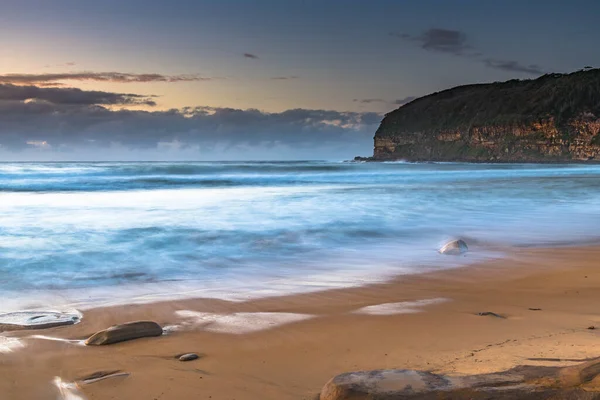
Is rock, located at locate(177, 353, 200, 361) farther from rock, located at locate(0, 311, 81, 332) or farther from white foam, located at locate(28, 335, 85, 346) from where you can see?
rock, located at locate(0, 311, 81, 332)

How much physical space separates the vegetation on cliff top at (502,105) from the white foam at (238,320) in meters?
116

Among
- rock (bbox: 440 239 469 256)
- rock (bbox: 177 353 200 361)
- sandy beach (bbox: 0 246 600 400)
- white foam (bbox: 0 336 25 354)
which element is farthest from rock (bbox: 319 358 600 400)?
rock (bbox: 440 239 469 256)

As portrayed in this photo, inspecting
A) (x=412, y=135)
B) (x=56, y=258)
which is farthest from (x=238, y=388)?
(x=412, y=135)

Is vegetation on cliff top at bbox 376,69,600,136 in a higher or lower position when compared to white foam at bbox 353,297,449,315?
higher

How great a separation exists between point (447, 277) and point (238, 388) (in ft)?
14.4

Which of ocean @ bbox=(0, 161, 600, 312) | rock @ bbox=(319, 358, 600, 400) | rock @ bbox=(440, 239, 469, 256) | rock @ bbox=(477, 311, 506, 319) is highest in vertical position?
rock @ bbox=(319, 358, 600, 400)

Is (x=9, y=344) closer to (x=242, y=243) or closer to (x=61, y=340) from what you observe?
(x=61, y=340)

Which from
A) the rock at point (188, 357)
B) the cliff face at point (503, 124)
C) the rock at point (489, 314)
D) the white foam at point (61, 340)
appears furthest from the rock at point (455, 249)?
the cliff face at point (503, 124)

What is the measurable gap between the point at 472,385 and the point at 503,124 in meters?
126

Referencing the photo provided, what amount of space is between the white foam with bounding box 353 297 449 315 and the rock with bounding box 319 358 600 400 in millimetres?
2294

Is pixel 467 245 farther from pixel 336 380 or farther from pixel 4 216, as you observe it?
pixel 4 216

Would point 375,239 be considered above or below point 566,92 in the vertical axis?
below

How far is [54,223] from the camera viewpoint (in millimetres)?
14758

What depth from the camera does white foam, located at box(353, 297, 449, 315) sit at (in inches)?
211
